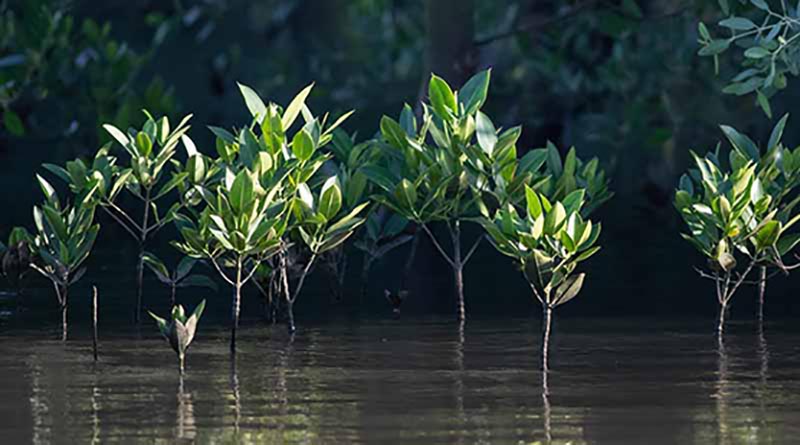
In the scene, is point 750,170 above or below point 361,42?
below

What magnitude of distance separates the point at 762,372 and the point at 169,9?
17.8m

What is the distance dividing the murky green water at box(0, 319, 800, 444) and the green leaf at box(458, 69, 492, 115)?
3.53 feet

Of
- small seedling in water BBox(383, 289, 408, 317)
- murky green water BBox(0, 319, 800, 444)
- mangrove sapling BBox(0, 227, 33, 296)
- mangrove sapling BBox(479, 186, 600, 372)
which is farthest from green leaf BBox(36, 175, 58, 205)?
mangrove sapling BBox(479, 186, 600, 372)

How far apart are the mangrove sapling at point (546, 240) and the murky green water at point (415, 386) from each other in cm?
34

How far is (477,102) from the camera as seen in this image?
9.16 metres

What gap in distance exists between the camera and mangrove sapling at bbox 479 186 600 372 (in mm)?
8016

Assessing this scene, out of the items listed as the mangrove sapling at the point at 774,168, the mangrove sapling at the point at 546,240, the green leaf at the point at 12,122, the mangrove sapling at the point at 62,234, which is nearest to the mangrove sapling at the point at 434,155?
the mangrove sapling at the point at 546,240

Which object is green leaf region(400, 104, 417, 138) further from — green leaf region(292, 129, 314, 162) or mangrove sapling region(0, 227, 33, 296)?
mangrove sapling region(0, 227, 33, 296)

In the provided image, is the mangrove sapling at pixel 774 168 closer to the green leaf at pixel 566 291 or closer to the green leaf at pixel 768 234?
the green leaf at pixel 768 234

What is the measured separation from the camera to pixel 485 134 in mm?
9094

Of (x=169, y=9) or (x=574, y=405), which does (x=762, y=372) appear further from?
(x=169, y=9)

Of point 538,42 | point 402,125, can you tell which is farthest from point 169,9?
point 402,125

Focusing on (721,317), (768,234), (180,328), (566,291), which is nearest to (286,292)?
(180,328)

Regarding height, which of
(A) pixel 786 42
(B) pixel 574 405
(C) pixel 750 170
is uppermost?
(A) pixel 786 42
